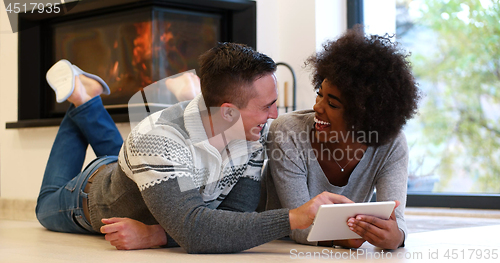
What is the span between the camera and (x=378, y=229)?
1.24 meters

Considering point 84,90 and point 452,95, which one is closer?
point 84,90

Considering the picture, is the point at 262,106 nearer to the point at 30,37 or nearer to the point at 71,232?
the point at 71,232

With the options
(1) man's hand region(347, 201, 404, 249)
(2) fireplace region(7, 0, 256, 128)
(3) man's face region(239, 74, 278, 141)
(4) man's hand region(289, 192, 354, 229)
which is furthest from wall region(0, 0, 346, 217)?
(4) man's hand region(289, 192, 354, 229)

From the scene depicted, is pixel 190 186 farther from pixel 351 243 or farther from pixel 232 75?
pixel 351 243

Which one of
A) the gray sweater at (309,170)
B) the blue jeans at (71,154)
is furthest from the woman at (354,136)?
the blue jeans at (71,154)

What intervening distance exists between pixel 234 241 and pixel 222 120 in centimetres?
34

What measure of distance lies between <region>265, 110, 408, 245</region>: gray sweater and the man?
0.23ft

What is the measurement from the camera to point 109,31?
3014 millimetres

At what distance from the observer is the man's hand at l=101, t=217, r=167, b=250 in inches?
53.9

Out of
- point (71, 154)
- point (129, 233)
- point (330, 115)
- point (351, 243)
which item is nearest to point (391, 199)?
point (351, 243)

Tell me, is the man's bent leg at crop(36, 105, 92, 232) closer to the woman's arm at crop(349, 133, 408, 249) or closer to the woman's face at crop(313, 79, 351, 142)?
the woman's face at crop(313, 79, 351, 142)

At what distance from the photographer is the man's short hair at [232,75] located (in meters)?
1.36

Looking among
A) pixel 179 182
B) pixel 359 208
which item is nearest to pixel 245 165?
pixel 179 182

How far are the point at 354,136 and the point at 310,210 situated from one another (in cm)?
37
